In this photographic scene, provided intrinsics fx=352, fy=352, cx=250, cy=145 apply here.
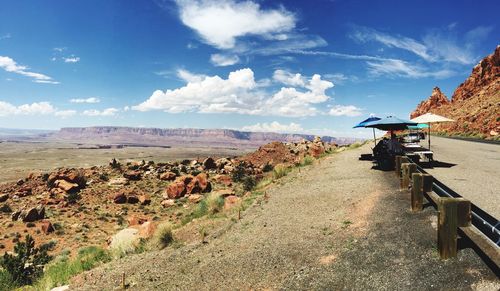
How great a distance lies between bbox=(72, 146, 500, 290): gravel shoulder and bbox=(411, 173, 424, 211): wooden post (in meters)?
0.24

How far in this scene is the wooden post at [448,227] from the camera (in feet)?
19.5

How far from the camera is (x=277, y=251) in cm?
888

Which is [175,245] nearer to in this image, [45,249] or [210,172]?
[45,249]

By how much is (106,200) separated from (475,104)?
7094 centimetres

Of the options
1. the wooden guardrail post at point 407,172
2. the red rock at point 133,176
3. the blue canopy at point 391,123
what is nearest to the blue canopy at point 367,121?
the blue canopy at point 391,123

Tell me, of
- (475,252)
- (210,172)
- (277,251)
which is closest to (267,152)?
(210,172)

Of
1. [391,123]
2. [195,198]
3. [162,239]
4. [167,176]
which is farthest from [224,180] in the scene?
[162,239]

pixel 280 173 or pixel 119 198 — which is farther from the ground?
pixel 280 173

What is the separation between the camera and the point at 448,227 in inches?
236

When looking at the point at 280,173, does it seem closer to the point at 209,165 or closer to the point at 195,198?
the point at 195,198

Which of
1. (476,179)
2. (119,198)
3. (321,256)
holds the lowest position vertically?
(119,198)

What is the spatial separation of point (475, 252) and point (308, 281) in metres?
3.00

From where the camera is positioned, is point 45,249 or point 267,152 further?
point 267,152

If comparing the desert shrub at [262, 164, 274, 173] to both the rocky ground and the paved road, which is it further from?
the paved road
